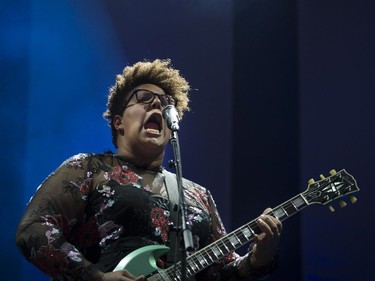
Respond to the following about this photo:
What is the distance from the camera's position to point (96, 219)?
233 centimetres

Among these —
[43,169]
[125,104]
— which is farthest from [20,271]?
[125,104]

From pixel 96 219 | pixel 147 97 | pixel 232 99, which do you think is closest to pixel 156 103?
pixel 147 97

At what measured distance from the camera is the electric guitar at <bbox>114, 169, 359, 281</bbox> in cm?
214

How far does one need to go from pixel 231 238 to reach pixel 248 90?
48.3 inches

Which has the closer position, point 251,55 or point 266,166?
point 266,166

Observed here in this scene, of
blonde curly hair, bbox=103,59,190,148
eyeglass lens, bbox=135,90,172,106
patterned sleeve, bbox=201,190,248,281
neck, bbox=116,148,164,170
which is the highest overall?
blonde curly hair, bbox=103,59,190,148

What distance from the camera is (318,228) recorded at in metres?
3.04

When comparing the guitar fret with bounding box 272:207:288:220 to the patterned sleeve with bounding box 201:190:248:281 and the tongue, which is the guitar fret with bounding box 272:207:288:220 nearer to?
the patterned sleeve with bounding box 201:190:248:281

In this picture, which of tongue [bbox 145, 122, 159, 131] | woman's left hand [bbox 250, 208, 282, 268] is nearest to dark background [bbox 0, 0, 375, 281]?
tongue [bbox 145, 122, 159, 131]

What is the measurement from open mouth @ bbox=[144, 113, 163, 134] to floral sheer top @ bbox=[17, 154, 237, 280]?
0.20 metres

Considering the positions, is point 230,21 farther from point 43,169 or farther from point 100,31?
point 43,169

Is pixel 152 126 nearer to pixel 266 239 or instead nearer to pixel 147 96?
pixel 147 96

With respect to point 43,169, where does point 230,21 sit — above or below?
above

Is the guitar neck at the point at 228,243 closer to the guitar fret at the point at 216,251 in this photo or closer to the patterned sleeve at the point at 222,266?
the guitar fret at the point at 216,251
